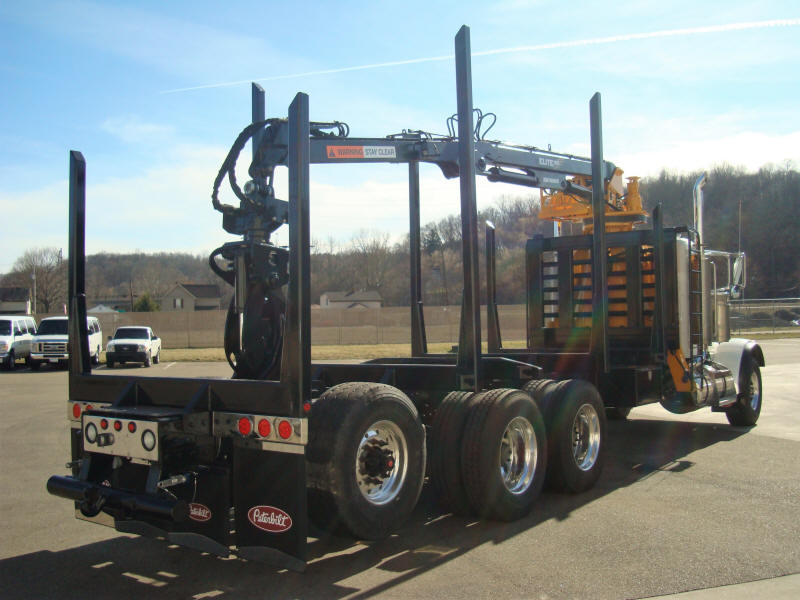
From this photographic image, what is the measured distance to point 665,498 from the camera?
6.78 metres

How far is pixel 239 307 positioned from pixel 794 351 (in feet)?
96.7

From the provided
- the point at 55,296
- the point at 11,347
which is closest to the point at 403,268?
the point at 11,347

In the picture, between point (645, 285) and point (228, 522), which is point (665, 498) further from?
point (228, 522)

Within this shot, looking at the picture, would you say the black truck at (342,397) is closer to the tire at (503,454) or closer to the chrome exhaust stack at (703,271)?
the tire at (503,454)

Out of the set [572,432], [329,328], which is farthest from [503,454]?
[329,328]

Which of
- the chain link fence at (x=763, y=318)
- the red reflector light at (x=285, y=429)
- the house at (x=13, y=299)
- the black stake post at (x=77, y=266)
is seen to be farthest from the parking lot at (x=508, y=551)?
the house at (x=13, y=299)

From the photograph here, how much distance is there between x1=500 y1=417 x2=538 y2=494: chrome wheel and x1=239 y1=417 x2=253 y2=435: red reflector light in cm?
233

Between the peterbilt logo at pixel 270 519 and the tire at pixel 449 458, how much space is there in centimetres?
169

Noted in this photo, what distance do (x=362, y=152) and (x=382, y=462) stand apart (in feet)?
10.7

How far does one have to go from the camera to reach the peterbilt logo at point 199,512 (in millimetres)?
4668

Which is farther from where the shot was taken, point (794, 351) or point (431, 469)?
point (794, 351)

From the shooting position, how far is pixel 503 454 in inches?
243

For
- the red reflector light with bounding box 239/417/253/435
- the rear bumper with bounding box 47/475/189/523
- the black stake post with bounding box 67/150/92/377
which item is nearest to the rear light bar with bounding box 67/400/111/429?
the black stake post with bounding box 67/150/92/377

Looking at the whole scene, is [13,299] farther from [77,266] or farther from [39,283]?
[77,266]
